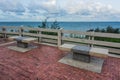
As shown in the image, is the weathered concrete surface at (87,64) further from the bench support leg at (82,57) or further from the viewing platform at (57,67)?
the bench support leg at (82,57)

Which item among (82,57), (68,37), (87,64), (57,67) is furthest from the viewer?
(68,37)

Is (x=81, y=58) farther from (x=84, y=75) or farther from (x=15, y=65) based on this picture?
(x=15, y=65)

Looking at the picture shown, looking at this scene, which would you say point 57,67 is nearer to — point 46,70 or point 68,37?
point 46,70

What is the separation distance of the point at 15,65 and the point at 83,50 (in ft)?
7.41

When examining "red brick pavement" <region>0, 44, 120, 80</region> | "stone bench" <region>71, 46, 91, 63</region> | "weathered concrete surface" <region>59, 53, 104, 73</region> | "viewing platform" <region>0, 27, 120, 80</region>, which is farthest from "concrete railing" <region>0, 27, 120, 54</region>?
"stone bench" <region>71, 46, 91, 63</region>

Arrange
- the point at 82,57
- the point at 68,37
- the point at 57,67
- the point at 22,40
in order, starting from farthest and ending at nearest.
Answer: the point at 68,37, the point at 22,40, the point at 82,57, the point at 57,67

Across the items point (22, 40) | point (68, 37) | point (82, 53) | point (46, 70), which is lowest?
point (46, 70)

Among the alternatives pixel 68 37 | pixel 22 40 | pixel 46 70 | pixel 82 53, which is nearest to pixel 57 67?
pixel 46 70

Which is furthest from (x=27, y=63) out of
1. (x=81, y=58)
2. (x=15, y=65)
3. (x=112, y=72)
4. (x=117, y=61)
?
(x=117, y=61)

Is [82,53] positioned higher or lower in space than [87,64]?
higher

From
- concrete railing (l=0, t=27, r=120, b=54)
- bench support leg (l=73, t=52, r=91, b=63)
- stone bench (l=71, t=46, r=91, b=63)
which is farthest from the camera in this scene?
concrete railing (l=0, t=27, r=120, b=54)

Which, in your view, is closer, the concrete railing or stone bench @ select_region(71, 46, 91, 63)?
stone bench @ select_region(71, 46, 91, 63)

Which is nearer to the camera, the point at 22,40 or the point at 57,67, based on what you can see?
the point at 57,67

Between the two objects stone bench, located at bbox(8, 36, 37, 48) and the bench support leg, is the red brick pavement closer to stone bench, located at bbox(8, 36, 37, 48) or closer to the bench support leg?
the bench support leg
